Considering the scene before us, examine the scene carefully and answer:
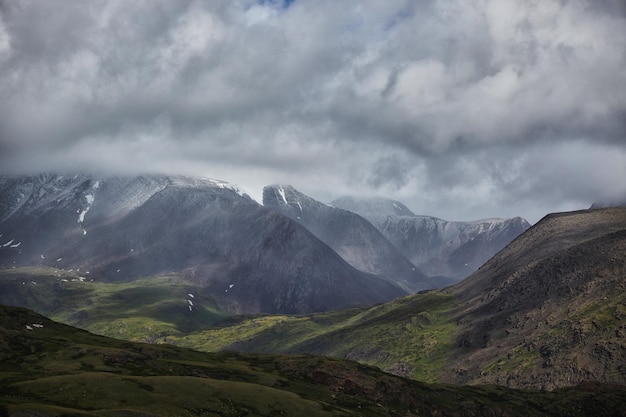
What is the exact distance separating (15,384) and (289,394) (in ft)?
188

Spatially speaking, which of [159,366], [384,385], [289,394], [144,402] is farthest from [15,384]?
[384,385]

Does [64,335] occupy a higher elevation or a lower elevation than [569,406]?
higher

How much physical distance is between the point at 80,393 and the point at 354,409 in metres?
66.1

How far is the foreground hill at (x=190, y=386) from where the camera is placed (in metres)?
105

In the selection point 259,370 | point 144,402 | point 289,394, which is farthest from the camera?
point 259,370

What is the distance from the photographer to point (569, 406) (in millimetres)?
198625

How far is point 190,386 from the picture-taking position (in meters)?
120

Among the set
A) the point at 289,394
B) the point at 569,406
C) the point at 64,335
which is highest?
the point at 64,335

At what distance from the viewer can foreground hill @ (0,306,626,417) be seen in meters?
105

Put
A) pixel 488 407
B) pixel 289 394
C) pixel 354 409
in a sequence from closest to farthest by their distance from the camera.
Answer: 1. pixel 289 394
2. pixel 354 409
3. pixel 488 407

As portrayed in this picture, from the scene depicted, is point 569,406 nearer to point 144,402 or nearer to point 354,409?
point 354,409

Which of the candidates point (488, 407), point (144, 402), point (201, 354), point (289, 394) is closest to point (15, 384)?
point (144, 402)

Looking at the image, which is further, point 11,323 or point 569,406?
point 569,406

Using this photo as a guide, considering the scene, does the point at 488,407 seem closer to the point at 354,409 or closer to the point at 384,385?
the point at 384,385
